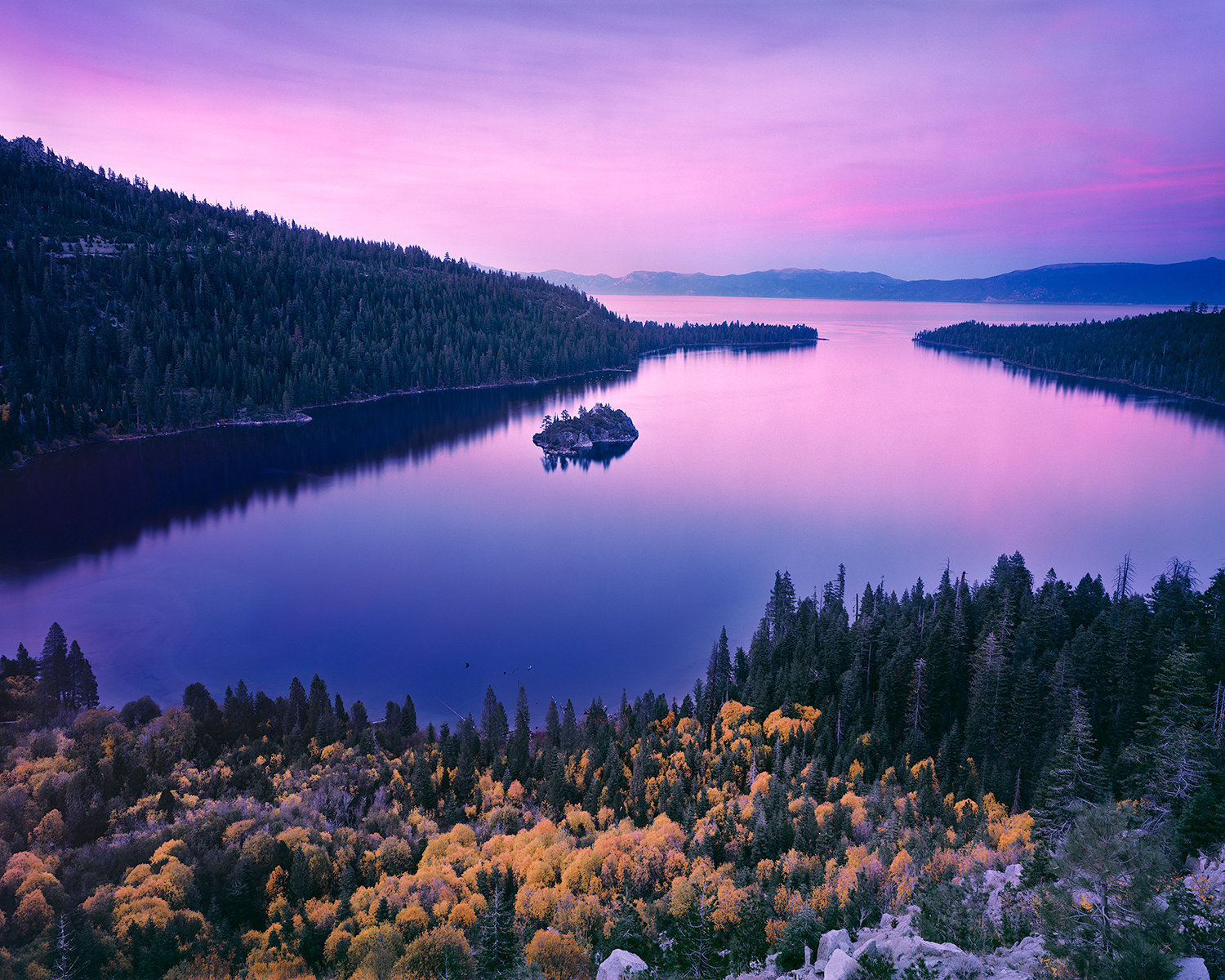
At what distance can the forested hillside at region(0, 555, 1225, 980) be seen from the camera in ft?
71.3

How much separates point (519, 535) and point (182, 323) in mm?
105161

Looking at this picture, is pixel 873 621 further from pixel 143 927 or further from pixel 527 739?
pixel 143 927

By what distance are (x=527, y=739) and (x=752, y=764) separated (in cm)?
1182

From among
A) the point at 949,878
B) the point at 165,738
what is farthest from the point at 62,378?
the point at 949,878

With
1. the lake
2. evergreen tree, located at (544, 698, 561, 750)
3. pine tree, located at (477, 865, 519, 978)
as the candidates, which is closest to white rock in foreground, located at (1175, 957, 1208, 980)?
pine tree, located at (477, 865, 519, 978)

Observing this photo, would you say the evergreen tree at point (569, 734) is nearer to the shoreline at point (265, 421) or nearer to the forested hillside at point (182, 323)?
the shoreline at point (265, 421)

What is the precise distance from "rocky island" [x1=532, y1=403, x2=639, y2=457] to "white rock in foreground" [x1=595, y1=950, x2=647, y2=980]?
317ft

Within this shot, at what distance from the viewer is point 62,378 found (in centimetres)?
11238

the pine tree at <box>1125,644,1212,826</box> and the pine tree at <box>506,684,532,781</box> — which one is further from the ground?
the pine tree at <box>1125,644,1212,826</box>

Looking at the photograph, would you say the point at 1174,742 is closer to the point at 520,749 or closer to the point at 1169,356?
the point at 520,749

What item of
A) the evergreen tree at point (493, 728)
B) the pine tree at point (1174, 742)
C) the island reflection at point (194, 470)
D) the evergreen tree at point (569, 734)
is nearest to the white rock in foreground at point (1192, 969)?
the pine tree at point (1174, 742)

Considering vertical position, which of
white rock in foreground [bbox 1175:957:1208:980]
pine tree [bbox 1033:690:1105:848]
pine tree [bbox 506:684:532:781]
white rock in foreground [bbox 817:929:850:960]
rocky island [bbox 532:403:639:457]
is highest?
rocky island [bbox 532:403:639:457]

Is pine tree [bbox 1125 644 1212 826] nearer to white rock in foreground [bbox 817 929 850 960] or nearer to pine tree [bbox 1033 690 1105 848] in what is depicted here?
pine tree [bbox 1033 690 1105 848]

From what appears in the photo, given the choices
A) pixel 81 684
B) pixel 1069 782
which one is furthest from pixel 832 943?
pixel 81 684
